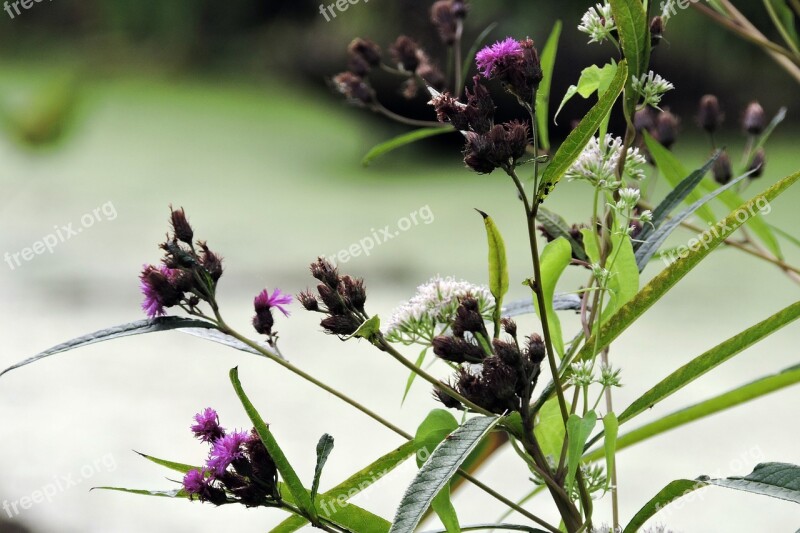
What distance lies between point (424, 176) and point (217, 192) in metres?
0.63

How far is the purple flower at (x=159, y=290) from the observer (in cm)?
31

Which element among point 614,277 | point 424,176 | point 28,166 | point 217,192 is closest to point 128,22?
point 28,166

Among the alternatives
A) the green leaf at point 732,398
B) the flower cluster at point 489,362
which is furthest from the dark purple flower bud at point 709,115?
the flower cluster at point 489,362

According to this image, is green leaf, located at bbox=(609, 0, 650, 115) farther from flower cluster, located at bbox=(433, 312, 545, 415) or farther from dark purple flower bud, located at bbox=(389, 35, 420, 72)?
dark purple flower bud, located at bbox=(389, 35, 420, 72)

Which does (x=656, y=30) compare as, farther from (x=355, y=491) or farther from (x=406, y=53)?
(x=406, y=53)

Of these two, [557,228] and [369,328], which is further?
[557,228]

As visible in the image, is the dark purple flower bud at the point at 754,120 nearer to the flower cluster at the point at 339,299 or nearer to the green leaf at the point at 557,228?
the green leaf at the point at 557,228

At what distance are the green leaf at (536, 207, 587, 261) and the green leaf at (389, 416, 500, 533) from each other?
126mm

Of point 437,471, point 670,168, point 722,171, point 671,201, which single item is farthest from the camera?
point 722,171

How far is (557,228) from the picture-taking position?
0.38 metres

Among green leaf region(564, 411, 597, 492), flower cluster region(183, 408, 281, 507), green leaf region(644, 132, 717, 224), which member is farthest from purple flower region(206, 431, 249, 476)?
green leaf region(644, 132, 717, 224)

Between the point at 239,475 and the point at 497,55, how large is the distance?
152 millimetres

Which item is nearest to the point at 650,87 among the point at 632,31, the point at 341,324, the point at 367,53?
the point at 632,31

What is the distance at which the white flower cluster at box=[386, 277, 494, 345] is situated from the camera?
0.32 m
